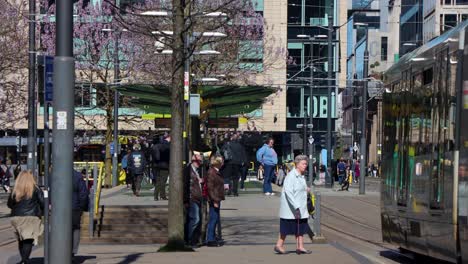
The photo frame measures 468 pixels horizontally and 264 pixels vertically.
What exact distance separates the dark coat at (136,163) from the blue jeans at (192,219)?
13.3 meters

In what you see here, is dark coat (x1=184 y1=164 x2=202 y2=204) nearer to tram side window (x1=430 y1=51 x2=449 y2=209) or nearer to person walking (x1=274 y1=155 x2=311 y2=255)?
person walking (x1=274 y1=155 x2=311 y2=255)

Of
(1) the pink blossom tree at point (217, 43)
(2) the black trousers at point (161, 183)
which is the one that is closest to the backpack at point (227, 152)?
(1) the pink blossom tree at point (217, 43)

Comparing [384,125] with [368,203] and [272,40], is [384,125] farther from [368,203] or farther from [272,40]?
[272,40]

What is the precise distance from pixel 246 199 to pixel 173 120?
46.5 ft

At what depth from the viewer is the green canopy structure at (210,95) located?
840 inches

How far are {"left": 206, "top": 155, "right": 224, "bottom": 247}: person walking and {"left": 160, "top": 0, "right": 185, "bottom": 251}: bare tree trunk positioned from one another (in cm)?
150

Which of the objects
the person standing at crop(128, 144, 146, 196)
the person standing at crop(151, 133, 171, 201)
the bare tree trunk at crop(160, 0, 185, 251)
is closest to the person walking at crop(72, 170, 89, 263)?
the bare tree trunk at crop(160, 0, 185, 251)

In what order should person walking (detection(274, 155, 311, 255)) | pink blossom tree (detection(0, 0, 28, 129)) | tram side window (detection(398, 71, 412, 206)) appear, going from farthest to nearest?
pink blossom tree (detection(0, 0, 28, 129)) < person walking (detection(274, 155, 311, 255)) < tram side window (detection(398, 71, 412, 206))

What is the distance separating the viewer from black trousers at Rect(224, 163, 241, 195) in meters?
28.8

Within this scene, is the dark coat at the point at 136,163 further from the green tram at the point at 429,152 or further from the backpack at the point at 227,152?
the green tram at the point at 429,152

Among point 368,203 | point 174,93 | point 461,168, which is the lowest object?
point 368,203

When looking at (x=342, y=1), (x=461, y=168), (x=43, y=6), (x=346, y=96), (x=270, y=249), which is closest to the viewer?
(x=461, y=168)

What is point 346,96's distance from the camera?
130125 millimetres

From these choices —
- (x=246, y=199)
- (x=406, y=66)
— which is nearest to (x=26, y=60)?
(x=246, y=199)
